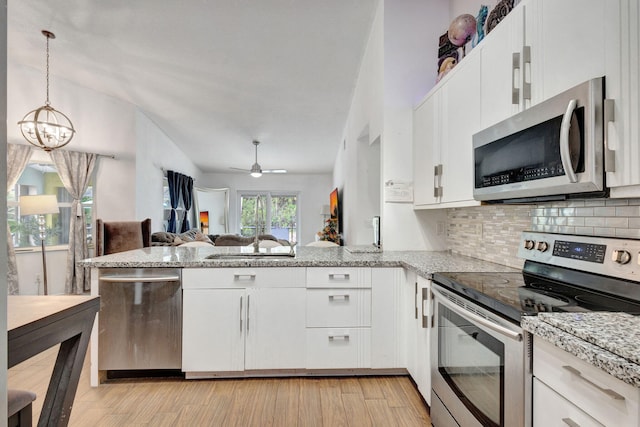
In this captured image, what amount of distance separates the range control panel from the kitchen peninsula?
2.17ft

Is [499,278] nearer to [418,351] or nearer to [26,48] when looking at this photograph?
[418,351]

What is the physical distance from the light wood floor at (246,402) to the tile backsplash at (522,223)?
1.03 metres

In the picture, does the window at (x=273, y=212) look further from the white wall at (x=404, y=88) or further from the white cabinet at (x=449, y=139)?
the white cabinet at (x=449, y=139)

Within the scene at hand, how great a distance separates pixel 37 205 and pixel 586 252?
5.27 m

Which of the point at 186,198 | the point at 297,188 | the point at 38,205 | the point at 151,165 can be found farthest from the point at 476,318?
the point at 297,188

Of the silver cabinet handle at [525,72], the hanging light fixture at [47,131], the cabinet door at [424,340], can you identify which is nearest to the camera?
the silver cabinet handle at [525,72]

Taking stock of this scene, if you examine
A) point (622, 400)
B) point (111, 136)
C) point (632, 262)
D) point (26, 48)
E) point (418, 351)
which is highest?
point (26, 48)

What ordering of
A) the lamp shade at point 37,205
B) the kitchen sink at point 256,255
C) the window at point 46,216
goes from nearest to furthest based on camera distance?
the kitchen sink at point 256,255, the lamp shade at point 37,205, the window at point 46,216

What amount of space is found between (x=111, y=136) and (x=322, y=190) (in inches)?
234

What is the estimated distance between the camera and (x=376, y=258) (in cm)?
225

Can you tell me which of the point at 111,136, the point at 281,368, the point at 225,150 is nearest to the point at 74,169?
the point at 111,136

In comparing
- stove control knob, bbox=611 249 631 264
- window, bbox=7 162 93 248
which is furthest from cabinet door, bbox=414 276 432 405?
window, bbox=7 162 93 248

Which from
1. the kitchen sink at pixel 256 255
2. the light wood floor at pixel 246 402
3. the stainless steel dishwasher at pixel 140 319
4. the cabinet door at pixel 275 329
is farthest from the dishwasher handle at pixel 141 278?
the light wood floor at pixel 246 402

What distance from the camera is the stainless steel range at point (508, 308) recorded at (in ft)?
3.30
